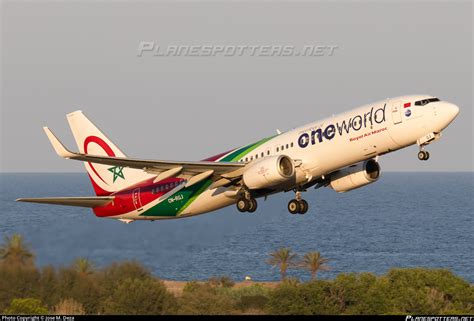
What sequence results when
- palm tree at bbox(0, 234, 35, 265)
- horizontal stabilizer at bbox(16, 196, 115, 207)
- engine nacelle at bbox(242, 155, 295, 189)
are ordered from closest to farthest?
engine nacelle at bbox(242, 155, 295, 189)
horizontal stabilizer at bbox(16, 196, 115, 207)
palm tree at bbox(0, 234, 35, 265)

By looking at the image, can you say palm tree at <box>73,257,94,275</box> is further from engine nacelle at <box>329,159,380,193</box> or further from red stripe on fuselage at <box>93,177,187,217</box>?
engine nacelle at <box>329,159,380,193</box>

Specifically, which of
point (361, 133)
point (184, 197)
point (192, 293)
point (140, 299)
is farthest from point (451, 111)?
point (192, 293)

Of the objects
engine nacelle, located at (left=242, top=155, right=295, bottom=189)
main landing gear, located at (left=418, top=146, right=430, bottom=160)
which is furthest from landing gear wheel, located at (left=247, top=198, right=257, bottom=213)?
main landing gear, located at (left=418, top=146, right=430, bottom=160)

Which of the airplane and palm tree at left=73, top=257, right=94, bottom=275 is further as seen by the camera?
palm tree at left=73, top=257, right=94, bottom=275

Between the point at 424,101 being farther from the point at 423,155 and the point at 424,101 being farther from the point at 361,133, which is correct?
the point at 361,133

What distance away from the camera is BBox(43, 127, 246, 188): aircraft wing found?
41844 millimetres

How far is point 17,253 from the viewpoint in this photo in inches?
2121

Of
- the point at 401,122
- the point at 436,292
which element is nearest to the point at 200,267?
the point at 436,292

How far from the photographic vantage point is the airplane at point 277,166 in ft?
136

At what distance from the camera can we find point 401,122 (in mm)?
41312

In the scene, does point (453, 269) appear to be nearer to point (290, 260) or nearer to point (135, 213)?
point (290, 260)

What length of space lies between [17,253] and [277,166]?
2022 cm


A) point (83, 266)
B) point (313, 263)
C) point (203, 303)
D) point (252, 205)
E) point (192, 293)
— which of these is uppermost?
point (252, 205)

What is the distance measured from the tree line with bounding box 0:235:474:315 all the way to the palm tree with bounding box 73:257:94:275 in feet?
0.25
